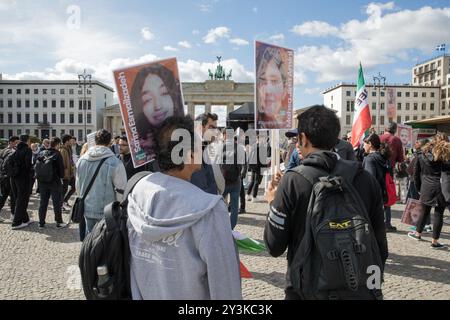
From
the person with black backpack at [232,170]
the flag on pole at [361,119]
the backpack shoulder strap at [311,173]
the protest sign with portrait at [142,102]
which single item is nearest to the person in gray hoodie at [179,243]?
the backpack shoulder strap at [311,173]

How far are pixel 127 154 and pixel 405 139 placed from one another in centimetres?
1166

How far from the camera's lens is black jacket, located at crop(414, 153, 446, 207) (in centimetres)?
615

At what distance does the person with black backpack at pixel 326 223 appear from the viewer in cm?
180

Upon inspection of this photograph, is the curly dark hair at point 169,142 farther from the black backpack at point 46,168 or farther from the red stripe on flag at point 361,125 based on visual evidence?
the red stripe on flag at point 361,125

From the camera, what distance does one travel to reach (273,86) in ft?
22.3

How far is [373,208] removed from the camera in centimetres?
213

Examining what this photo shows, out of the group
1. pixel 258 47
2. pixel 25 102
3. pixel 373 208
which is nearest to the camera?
pixel 373 208

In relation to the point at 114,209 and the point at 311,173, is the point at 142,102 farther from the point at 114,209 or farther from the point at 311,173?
the point at 311,173

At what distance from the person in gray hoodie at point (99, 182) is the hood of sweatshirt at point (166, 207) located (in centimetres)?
270

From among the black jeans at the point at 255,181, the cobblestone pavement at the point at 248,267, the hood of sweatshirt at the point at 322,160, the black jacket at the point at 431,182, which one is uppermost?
the hood of sweatshirt at the point at 322,160

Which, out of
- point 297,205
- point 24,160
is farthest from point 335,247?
point 24,160

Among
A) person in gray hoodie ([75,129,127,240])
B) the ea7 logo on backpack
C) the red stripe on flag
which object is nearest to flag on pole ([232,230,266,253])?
person in gray hoodie ([75,129,127,240])
